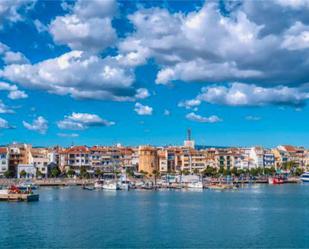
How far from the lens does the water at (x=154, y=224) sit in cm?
2767

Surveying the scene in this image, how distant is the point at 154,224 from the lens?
34344 mm

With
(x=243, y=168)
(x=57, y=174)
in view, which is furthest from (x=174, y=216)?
(x=243, y=168)

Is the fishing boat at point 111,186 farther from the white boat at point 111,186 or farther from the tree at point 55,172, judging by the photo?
the tree at point 55,172

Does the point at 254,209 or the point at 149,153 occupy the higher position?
the point at 149,153

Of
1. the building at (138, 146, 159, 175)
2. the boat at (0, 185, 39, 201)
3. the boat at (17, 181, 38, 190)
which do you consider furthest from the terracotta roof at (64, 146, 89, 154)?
the boat at (0, 185, 39, 201)

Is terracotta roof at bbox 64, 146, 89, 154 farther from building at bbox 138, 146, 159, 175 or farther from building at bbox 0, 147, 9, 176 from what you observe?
building at bbox 0, 147, 9, 176

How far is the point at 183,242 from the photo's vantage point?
27.5m

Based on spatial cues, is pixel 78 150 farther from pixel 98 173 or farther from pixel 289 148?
pixel 289 148

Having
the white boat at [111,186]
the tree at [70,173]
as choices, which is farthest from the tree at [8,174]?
the white boat at [111,186]

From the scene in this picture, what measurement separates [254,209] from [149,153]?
183ft

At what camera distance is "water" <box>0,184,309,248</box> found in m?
27.7

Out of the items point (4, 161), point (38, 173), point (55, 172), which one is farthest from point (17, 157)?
point (55, 172)

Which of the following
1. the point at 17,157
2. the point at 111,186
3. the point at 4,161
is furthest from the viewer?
the point at 17,157

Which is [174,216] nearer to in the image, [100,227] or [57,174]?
[100,227]
